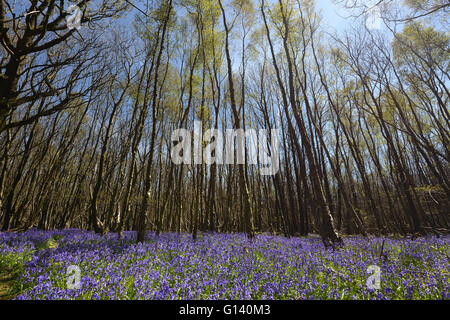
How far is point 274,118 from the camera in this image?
1606cm

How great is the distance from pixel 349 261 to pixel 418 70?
1521 centimetres

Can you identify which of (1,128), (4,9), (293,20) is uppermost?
(293,20)

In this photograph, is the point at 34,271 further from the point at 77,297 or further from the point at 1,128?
the point at 1,128

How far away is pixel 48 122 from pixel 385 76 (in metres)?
21.8

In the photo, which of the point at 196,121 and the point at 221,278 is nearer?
the point at 221,278

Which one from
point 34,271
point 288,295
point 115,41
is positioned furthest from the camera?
point 115,41

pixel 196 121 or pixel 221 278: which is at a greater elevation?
pixel 196 121

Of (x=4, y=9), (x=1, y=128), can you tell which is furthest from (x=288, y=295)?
(x=4, y=9)

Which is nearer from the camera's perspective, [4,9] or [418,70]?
[4,9]

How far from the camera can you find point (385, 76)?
12195 millimetres
